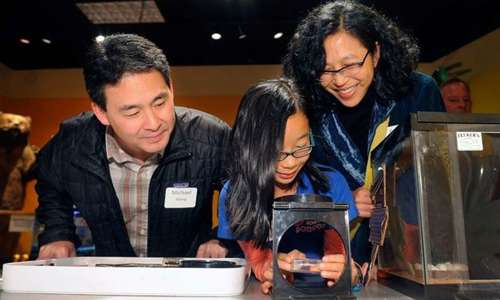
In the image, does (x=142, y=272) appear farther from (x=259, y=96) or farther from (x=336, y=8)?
(x=336, y=8)

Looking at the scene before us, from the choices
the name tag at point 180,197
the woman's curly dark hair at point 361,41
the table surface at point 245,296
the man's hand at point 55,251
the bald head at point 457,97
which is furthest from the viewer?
the bald head at point 457,97

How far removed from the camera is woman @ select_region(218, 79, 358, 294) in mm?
970

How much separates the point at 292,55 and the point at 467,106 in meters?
1.85

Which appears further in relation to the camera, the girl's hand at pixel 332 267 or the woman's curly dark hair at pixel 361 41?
the woman's curly dark hair at pixel 361 41

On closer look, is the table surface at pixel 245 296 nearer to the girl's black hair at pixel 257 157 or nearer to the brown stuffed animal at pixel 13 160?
the girl's black hair at pixel 257 157

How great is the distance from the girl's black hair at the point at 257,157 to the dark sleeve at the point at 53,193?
685 mm

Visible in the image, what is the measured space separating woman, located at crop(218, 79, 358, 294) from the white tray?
0.24 metres

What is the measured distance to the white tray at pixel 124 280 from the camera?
666mm

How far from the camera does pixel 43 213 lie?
1.45 metres

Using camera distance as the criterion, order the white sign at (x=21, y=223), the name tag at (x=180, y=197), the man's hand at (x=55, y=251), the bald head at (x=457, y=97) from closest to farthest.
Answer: the man's hand at (x=55, y=251)
the name tag at (x=180, y=197)
the bald head at (x=457, y=97)
the white sign at (x=21, y=223)

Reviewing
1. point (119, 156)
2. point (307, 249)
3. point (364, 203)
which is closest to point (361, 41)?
point (364, 203)

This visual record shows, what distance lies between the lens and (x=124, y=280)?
0.68 meters

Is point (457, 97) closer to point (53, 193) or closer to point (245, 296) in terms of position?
point (53, 193)

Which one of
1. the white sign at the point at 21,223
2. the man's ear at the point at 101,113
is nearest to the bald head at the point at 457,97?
the man's ear at the point at 101,113
